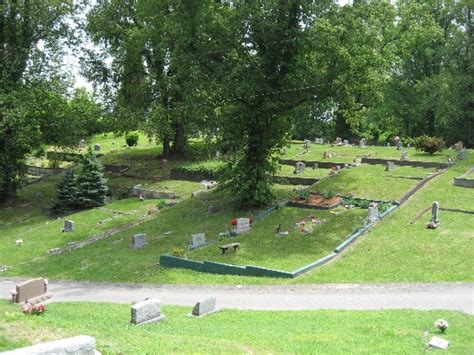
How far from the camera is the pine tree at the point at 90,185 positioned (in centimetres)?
3328

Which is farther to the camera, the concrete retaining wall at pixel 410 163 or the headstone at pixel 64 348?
the concrete retaining wall at pixel 410 163

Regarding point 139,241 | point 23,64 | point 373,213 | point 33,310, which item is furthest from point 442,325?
point 23,64

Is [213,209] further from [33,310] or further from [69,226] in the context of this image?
[33,310]

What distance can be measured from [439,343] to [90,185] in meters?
25.9

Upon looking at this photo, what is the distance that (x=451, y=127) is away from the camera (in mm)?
47844

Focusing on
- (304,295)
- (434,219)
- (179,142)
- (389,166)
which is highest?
(179,142)

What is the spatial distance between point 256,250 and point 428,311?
8.94 metres

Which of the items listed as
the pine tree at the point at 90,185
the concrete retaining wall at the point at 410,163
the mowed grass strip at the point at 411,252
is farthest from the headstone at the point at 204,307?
the concrete retaining wall at the point at 410,163

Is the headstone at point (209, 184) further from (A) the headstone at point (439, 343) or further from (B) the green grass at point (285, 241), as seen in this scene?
(A) the headstone at point (439, 343)

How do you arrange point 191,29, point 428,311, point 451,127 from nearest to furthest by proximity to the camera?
point 428,311, point 191,29, point 451,127

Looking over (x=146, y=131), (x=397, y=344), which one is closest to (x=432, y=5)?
(x=146, y=131)

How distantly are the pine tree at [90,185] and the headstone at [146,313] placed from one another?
20.3 metres

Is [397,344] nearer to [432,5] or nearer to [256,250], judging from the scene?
[256,250]

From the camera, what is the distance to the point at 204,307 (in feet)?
49.3
